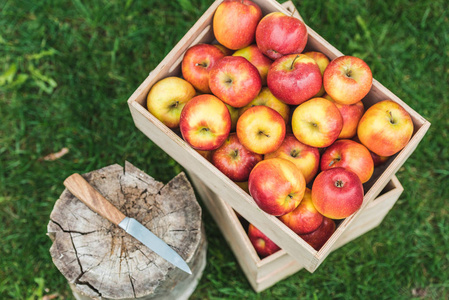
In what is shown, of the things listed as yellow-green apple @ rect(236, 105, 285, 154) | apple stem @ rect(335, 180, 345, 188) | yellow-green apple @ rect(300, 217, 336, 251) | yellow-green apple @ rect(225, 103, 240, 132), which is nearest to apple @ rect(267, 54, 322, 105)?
yellow-green apple @ rect(236, 105, 285, 154)

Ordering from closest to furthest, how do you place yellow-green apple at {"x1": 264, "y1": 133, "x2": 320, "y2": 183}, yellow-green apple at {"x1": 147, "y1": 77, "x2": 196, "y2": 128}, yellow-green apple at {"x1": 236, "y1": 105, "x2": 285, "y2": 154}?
yellow-green apple at {"x1": 236, "y1": 105, "x2": 285, "y2": 154} → yellow-green apple at {"x1": 264, "y1": 133, "x2": 320, "y2": 183} → yellow-green apple at {"x1": 147, "y1": 77, "x2": 196, "y2": 128}

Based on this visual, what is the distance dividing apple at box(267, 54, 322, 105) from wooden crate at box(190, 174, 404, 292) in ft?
2.36

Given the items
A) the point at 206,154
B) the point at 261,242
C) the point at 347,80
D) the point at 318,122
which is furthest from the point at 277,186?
the point at 261,242

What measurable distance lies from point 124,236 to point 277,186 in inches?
33.0

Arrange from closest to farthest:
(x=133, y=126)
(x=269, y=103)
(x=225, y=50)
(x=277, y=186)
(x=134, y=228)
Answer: (x=277, y=186) → (x=134, y=228) → (x=269, y=103) → (x=225, y=50) → (x=133, y=126)

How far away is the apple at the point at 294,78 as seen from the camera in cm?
216

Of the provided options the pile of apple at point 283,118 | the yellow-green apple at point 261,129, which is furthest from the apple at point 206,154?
the yellow-green apple at point 261,129

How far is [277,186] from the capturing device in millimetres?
2021

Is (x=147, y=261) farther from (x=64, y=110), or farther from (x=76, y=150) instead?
(x=64, y=110)

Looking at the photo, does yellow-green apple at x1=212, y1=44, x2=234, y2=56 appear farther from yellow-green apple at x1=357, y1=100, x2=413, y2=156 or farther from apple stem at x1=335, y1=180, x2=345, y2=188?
apple stem at x1=335, y1=180, x2=345, y2=188

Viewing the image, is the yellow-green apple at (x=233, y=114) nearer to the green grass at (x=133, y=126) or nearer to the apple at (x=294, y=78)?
Answer: the apple at (x=294, y=78)

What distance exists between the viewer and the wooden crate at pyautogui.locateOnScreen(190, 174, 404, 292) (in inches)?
100

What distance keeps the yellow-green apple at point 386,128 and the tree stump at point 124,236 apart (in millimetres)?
952

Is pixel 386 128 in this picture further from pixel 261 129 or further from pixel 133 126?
pixel 133 126
